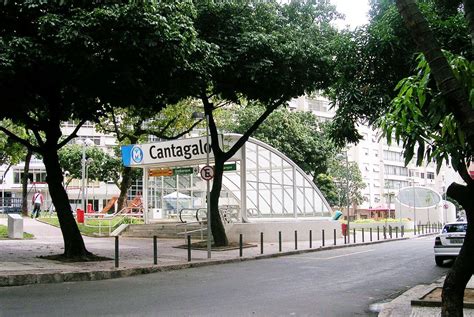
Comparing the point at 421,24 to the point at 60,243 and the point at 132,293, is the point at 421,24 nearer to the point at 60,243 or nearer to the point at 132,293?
the point at 132,293

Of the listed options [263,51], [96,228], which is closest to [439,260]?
[263,51]

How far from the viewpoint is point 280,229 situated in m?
26.7

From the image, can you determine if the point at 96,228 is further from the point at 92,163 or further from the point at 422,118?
the point at 422,118

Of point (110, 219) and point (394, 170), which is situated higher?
point (394, 170)

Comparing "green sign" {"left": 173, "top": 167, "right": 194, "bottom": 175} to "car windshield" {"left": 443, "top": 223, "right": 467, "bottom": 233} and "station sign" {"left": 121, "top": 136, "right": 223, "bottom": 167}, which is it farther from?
"car windshield" {"left": 443, "top": 223, "right": 467, "bottom": 233}

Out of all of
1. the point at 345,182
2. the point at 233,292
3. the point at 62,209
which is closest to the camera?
the point at 233,292

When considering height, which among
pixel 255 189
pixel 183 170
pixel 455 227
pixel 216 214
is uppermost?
pixel 183 170

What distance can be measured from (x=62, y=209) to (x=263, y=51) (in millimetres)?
8538

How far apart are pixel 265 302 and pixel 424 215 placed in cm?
5588

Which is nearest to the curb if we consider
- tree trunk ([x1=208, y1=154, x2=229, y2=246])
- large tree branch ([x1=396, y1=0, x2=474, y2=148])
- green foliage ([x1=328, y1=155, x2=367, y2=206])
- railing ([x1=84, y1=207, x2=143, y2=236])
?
Answer: tree trunk ([x1=208, y1=154, x2=229, y2=246])

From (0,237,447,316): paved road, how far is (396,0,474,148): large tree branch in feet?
16.2

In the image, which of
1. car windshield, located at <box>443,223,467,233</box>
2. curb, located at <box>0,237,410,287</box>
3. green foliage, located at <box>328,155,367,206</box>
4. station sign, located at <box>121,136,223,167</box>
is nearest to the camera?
curb, located at <box>0,237,410,287</box>

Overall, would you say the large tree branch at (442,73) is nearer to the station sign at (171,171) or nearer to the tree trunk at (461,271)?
the tree trunk at (461,271)

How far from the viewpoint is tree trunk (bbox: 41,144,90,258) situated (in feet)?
50.9
